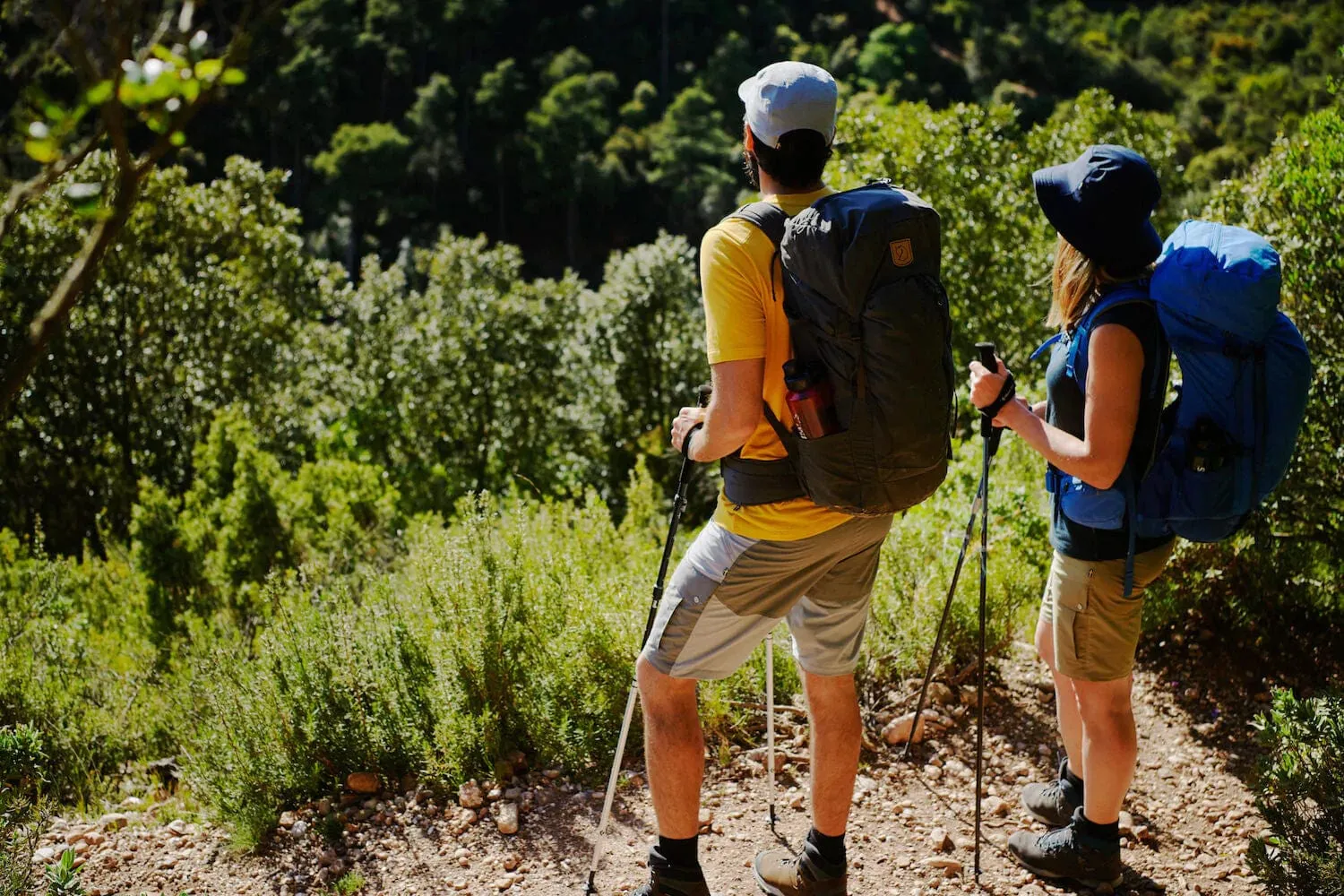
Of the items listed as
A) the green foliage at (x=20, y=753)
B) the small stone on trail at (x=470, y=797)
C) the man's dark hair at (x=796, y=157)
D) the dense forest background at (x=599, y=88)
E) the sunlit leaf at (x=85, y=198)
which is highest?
the dense forest background at (x=599, y=88)

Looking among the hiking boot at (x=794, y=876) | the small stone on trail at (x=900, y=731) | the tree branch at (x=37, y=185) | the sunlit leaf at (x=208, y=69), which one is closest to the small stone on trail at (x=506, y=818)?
the hiking boot at (x=794, y=876)

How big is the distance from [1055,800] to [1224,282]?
1.43m

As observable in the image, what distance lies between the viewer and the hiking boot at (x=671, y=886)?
2.39m

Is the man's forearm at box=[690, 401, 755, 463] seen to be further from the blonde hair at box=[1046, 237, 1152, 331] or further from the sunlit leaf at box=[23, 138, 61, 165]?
the sunlit leaf at box=[23, 138, 61, 165]

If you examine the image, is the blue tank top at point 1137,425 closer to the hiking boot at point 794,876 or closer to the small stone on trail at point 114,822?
the hiking boot at point 794,876

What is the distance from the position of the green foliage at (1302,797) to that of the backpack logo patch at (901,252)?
4.76 ft

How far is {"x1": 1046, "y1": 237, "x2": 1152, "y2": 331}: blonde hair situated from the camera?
2.34 metres

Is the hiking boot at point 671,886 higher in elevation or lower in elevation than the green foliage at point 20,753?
lower

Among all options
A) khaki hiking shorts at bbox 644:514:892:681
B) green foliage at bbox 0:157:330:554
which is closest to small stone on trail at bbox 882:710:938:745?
khaki hiking shorts at bbox 644:514:892:681

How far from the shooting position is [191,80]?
1.44 m

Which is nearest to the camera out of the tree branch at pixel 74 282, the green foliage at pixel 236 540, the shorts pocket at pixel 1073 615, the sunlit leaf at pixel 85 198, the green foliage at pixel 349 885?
the sunlit leaf at pixel 85 198

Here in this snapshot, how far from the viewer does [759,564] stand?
7.32ft

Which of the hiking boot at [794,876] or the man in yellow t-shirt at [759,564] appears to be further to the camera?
the hiking boot at [794,876]

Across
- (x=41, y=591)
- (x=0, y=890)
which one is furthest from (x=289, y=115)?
(x=0, y=890)
